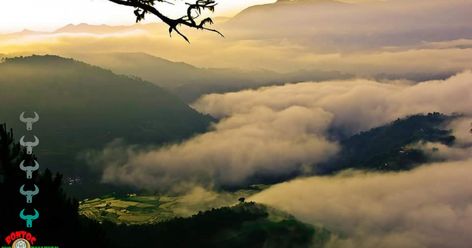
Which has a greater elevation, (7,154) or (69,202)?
(7,154)

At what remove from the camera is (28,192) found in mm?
34406

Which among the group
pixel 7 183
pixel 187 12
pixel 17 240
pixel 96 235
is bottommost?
pixel 96 235

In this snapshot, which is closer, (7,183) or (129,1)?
(129,1)

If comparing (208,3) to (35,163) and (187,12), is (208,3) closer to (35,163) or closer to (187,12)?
(187,12)

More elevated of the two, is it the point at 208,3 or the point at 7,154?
the point at 208,3

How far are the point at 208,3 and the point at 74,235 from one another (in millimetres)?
25913

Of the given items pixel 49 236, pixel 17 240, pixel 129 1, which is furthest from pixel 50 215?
pixel 129 1

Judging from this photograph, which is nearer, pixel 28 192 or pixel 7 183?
pixel 28 192

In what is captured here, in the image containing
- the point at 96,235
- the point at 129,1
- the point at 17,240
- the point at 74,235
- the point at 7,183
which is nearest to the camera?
the point at 129,1

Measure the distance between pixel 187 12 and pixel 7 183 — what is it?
2398cm

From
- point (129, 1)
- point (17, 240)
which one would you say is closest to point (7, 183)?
point (17, 240)

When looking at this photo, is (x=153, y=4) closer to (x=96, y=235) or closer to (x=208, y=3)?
(x=208, y=3)

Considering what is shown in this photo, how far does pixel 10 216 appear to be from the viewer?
35.9 metres

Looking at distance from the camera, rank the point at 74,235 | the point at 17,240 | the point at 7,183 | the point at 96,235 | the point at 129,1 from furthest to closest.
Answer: the point at 96,235, the point at 74,235, the point at 7,183, the point at 17,240, the point at 129,1
